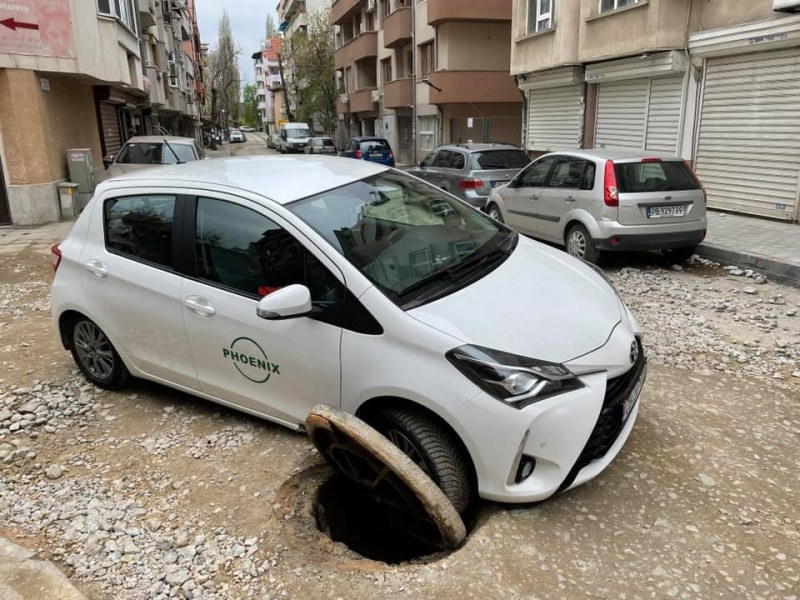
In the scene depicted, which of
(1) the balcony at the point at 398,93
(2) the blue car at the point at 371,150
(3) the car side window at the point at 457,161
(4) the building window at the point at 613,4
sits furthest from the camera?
(1) the balcony at the point at 398,93

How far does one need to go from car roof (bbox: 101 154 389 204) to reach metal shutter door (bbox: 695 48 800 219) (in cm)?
946

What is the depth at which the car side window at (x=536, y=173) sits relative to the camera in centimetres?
909

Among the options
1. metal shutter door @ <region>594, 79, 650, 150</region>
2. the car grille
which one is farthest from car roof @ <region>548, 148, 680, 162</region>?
metal shutter door @ <region>594, 79, 650, 150</region>

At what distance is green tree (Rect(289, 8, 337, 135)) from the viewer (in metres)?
45.3

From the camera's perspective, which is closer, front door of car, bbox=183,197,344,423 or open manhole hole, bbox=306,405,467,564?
open manhole hole, bbox=306,405,467,564

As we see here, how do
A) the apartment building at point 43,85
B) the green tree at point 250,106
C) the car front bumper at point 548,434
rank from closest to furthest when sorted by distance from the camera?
the car front bumper at point 548,434 → the apartment building at point 43,85 → the green tree at point 250,106

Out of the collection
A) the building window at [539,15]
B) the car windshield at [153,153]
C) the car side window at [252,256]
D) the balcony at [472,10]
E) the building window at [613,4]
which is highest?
the balcony at [472,10]

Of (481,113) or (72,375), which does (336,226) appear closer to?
(72,375)

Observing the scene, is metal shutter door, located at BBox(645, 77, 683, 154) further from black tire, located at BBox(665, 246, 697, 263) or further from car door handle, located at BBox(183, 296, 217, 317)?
car door handle, located at BBox(183, 296, 217, 317)

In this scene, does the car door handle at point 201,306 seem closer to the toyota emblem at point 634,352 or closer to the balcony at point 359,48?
the toyota emblem at point 634,352

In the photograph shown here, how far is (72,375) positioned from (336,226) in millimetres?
2905

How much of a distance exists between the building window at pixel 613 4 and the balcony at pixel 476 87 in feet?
31.1

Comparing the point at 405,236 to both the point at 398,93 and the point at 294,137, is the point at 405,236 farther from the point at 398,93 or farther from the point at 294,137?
the point at 294,137

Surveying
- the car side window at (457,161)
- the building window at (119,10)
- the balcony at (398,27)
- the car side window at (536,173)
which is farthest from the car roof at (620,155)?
the balcony at (398,27)
